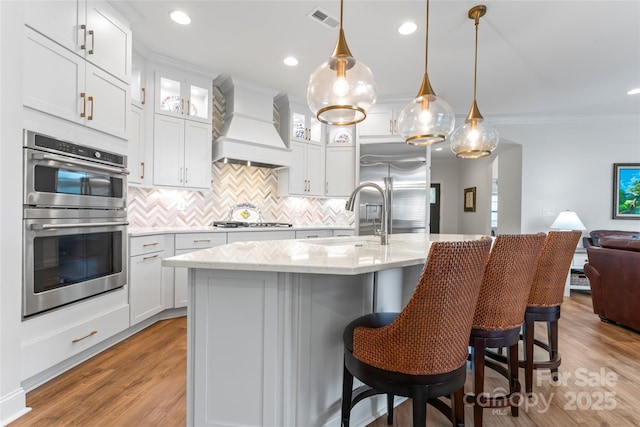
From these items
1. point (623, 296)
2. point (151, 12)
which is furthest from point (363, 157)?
point (623, 296)

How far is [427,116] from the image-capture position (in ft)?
7.39

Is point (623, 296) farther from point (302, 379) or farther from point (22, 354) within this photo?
point (22, 354)

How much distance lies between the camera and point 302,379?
1.35m

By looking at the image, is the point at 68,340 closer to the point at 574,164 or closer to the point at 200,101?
the point at 200,101

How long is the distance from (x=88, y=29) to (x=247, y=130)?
6.15ft

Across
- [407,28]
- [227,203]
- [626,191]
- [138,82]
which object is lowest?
[227,203]

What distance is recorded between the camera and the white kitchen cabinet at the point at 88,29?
6.19ft

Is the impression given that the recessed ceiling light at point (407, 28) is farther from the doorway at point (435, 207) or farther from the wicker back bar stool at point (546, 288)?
the doorway at point (435, 207)

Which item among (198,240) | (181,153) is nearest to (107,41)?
(181,153)

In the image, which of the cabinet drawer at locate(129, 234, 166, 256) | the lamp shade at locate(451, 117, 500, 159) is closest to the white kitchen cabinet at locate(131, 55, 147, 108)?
the cabinet drawer at locate(129, 234, 166, 256)

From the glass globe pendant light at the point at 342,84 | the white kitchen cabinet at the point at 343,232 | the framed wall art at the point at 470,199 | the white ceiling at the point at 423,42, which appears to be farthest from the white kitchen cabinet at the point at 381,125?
the framed wall art at the point at 470,199

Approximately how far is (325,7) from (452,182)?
7.36m

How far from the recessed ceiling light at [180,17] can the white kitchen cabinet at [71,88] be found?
0.71m

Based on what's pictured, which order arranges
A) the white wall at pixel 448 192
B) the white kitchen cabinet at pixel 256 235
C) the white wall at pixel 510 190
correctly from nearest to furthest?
the white kitchen cabinet at pixel 256 235 → the white wall at pixel 510 190 → the white wall at pixel 448 192
